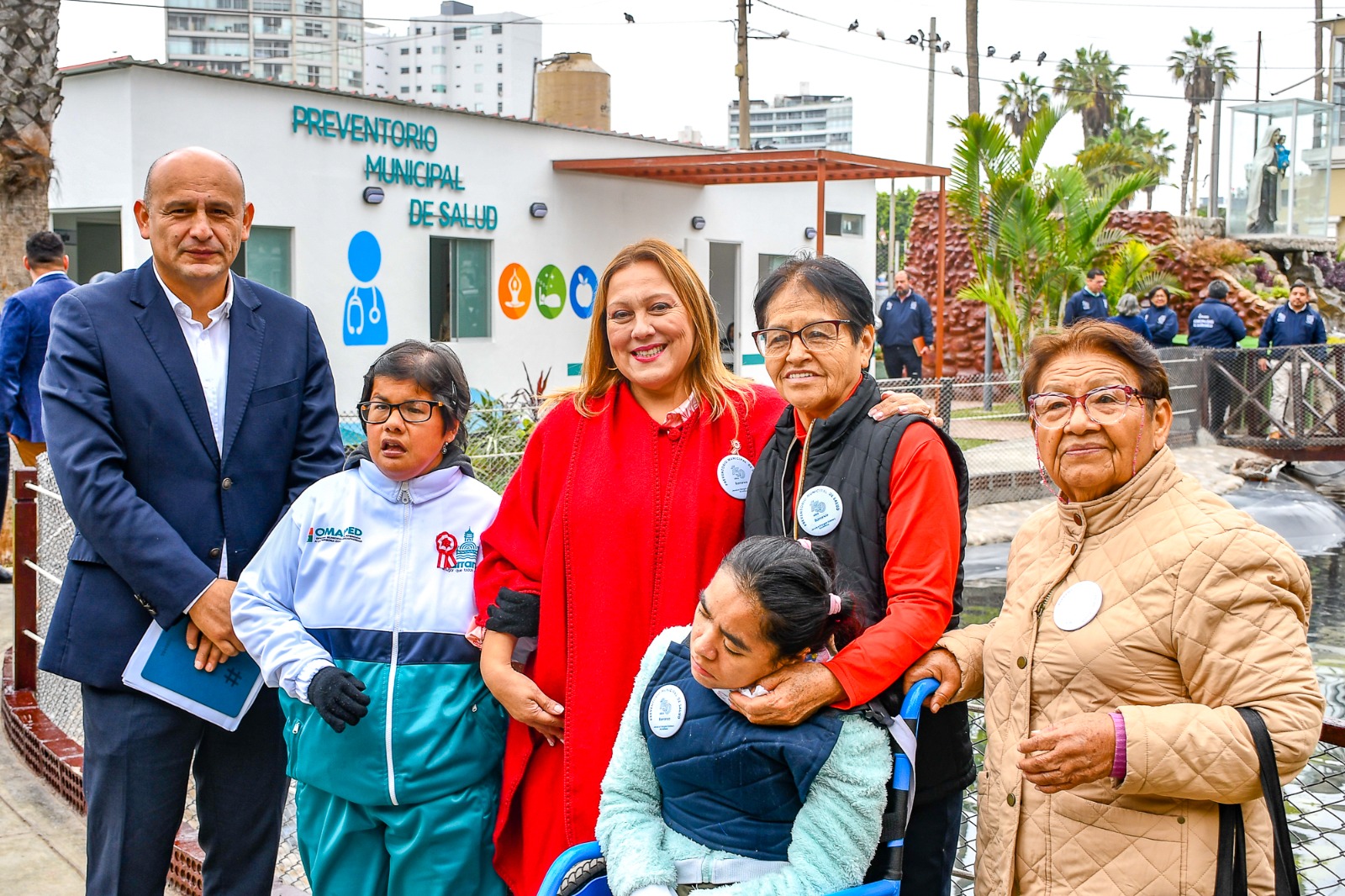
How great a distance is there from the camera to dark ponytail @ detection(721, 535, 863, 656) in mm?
2344

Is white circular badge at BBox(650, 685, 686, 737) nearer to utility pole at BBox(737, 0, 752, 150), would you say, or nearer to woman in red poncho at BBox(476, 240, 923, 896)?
woman in red poncho at BBox(476, 240, 923, 896)

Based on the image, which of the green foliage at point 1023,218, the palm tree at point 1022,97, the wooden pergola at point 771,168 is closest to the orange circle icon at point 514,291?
the wooden pergola at point 771,168

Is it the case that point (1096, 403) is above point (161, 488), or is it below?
above

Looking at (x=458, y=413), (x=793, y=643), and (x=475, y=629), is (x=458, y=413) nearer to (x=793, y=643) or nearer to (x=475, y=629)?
(x=475, y=629)

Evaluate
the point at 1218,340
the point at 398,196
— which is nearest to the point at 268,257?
the point at 398,196

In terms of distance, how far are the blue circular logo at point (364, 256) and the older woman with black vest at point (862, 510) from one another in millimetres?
12299

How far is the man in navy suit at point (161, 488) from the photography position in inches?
120

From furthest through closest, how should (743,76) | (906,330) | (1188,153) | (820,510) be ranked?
(1188,153) < (743,76) < (906,330) < (820,510)

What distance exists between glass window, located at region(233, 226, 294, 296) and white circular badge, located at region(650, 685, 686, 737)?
11785 millimetres

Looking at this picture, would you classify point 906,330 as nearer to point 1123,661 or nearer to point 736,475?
point 736,475

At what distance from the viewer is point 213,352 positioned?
3.30m

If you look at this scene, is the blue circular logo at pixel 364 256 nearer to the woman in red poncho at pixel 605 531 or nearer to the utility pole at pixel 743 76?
the woman in red poncho at pixel 605 531

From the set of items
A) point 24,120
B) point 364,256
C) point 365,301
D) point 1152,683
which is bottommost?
point 1152,683

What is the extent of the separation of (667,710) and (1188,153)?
2525 inches
